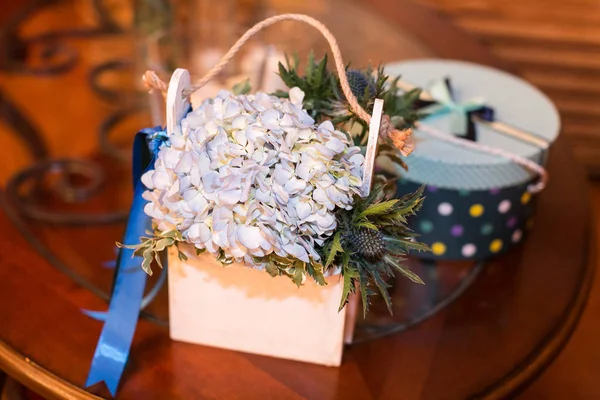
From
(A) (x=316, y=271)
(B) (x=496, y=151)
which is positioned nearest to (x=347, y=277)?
(A) (x=316, y=271)

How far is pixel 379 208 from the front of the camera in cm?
69

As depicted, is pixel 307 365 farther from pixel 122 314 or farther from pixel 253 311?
pixel 122 314

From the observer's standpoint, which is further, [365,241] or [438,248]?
[438,248]

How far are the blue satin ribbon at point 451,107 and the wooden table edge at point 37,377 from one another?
62 centimetres

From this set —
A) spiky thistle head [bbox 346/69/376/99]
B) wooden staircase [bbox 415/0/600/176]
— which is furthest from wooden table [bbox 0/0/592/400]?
wooden staircase [bbox 415/0/600/176]

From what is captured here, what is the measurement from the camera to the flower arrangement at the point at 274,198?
654mm

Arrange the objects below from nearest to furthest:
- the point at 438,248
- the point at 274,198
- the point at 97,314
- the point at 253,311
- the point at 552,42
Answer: the point at 274,198 < the point at 253,311 < the point at 97,314 < the point at 438,248 < the point at 552,42

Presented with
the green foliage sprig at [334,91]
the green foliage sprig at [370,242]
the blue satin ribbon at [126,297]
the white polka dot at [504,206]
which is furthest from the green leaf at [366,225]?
the white polka dot at [504,206]

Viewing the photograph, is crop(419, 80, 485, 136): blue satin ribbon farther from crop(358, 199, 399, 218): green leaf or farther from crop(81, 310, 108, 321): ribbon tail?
crop(81, 310, 108, 321): ribbon tail

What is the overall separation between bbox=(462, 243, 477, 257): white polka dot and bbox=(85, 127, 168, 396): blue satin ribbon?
1.56 ft

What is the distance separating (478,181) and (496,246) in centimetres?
13

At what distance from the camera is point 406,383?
81 cm

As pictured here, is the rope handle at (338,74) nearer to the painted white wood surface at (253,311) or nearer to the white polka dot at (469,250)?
the painted white wood surface at (253,311)

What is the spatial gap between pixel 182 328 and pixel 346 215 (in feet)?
0.88
